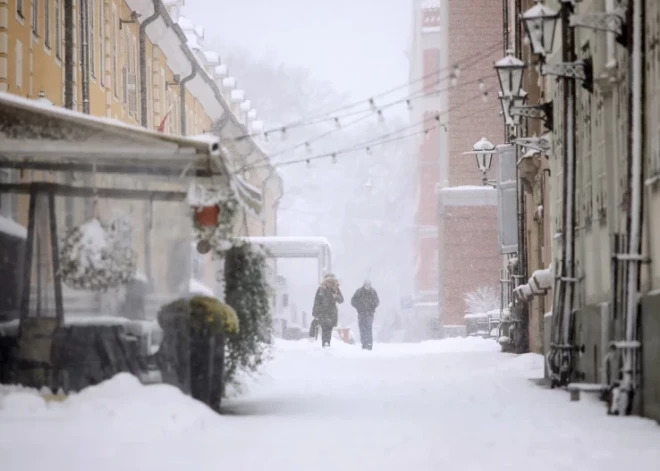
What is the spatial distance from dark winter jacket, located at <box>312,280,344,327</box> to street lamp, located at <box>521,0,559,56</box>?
17060 mm

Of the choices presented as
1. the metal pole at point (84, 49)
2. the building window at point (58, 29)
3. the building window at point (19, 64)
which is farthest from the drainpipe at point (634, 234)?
the building window at point (58, 29)

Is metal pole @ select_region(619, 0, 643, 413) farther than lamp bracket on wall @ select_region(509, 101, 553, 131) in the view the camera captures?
No

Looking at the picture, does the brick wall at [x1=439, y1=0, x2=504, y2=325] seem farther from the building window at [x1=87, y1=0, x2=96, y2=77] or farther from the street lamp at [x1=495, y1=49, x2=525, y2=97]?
the street lamp at [x1=495, y1=49, x2=525, y2=97]

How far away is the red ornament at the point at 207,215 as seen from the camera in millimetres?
13398

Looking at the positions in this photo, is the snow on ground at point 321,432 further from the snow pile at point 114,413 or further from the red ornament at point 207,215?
the red ornament at point 207,215

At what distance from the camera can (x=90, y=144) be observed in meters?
12.9

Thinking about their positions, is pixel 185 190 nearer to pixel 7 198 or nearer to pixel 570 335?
pixel 7 198

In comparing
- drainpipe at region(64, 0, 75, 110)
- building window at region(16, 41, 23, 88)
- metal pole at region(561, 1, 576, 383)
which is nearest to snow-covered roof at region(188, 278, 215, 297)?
metal pole at region(561, 1, 576, 383)

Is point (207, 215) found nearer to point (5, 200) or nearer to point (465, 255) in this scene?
point (5, 200)

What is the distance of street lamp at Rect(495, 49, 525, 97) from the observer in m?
19.3

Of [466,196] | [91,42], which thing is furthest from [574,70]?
[466,196]

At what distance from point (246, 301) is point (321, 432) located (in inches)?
117

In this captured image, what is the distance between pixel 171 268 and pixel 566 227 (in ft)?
19.1

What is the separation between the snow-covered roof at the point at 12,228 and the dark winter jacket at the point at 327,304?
1933 centimetres
